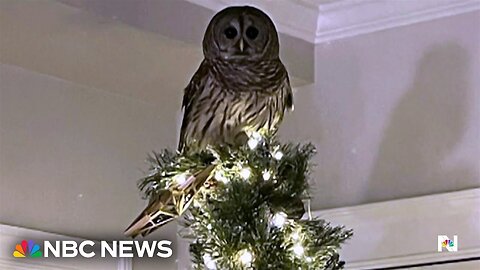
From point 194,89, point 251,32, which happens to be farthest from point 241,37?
point 194,89

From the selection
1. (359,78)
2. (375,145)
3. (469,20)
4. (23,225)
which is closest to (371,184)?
(375,145)

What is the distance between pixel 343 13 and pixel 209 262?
48.2 inches

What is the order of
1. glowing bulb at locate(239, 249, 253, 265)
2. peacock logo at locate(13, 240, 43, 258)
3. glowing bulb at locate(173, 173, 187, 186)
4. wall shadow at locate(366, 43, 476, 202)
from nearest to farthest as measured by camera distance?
glowing bulb at locate(239, 249, 253, 265) < glowing bulb at locate(173, 173, 187, 186) < peacock logo at locate(13, 240, 43, 258) < wall shadow at locate(366, 43, 476, 202)

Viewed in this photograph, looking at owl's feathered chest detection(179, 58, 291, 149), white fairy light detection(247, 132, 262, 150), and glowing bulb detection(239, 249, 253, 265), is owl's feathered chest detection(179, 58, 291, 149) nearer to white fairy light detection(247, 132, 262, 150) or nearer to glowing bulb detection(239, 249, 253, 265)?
white fairy light detection(247, 132, 262, 150)

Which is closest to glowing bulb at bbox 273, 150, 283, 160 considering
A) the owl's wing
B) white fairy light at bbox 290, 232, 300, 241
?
white fairy light at bbox 290, 232, 300, 241

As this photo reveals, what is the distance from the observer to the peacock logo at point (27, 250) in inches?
87.7

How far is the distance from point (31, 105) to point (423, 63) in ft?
3.26

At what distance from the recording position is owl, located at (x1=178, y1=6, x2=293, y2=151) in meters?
1.60

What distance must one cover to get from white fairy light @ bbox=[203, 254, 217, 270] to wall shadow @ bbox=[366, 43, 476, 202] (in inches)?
40.6

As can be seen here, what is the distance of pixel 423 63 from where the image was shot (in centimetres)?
241

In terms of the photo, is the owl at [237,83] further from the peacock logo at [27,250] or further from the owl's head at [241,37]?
the peacock logo at [27,250]

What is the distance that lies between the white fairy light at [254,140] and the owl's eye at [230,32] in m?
0.18

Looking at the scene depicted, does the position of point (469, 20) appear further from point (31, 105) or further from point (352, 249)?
point (31, 105)

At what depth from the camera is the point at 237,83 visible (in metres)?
1.60
